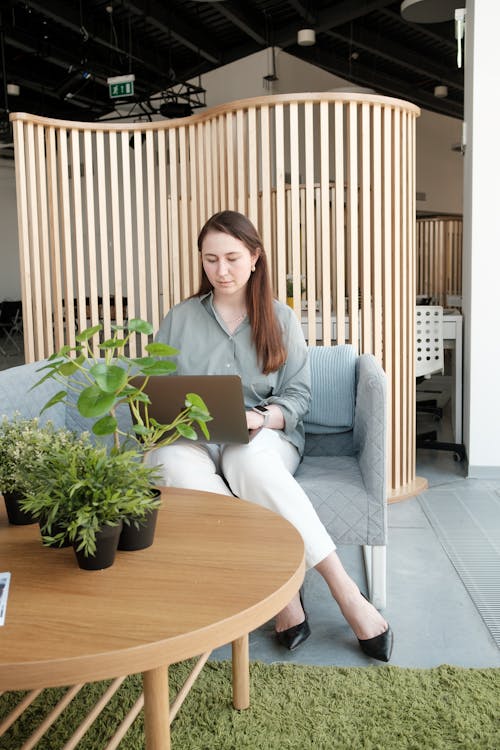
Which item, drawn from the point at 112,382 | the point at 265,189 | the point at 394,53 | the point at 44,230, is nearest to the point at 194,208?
the point at 265,189

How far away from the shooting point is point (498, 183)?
14.3 feet

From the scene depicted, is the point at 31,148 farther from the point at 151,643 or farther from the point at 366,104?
the point at 151,643

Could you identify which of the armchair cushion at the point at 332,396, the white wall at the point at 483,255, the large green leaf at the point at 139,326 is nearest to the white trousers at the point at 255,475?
the armchair cushion at the point at 332,396

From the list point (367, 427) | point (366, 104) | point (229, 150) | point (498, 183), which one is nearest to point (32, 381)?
point (367, 427)

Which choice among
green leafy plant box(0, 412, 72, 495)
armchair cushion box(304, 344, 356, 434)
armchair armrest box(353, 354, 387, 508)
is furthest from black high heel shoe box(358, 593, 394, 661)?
green leafy plant box(0, 412, 72, 495)

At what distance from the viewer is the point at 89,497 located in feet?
4.58

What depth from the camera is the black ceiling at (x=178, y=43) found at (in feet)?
34.2

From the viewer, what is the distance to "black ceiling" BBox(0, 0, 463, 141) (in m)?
10.4

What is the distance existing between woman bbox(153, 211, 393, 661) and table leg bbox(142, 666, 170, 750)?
1.02 metres

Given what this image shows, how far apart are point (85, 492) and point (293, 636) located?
3.94ft

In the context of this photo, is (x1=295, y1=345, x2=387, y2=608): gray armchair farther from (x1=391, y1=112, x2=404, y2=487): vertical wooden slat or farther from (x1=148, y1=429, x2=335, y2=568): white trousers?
(x1=391, y1=112, x2=404, y2=487): vertical wooden slat

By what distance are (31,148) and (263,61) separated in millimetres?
10545

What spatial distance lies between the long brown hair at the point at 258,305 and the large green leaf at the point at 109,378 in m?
1.32

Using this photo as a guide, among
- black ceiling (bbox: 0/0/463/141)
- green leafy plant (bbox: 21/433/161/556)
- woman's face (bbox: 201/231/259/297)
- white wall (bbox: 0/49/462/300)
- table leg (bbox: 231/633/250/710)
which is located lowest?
table leg (bbox: 231/633/250/710)
